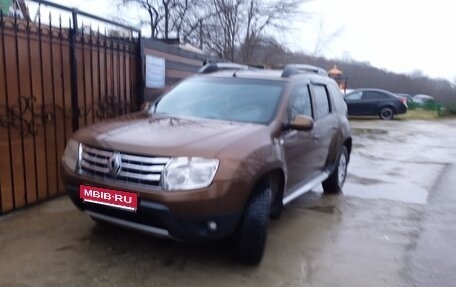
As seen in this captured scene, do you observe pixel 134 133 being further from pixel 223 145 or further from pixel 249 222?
pixel 249 222

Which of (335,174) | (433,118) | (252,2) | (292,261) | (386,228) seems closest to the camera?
(292,261)

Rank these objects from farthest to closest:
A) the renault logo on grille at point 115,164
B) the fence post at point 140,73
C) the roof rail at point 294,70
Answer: the fence post at point 140,73 → the roof rail at point 294,70 → the renault logo on grille at point 115,164

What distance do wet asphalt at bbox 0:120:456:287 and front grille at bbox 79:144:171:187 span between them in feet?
2.56

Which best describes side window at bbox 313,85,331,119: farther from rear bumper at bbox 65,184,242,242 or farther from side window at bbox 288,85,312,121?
rear bumper at bbox 65,184,242,242

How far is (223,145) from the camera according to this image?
345 centimetres

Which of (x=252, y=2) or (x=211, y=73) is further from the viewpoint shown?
(x=252, y=2)

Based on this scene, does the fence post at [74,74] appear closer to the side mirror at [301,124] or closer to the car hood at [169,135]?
the car hood at [169,135]

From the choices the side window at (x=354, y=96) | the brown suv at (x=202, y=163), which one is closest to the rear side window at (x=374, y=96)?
the side window at (x=354, y=96)

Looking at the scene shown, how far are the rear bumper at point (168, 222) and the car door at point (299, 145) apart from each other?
43.8 inches

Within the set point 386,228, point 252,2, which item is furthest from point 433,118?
point 386,228

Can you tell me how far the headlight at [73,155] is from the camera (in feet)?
12.2

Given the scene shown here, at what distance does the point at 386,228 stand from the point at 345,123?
1819 mm

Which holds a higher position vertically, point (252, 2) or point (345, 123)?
point (252, 2)

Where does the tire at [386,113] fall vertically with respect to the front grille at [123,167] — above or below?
below
